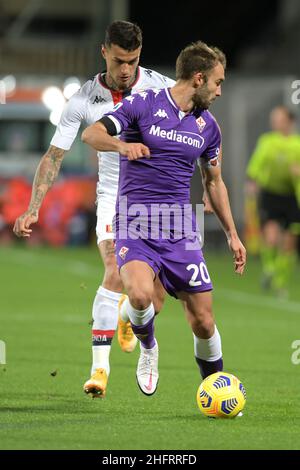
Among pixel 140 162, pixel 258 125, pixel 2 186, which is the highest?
pixel 140 162

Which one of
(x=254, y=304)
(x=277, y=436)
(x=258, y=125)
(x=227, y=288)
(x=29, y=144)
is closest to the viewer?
(x=277, y=436)

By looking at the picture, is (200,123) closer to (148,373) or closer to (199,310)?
(199,310)

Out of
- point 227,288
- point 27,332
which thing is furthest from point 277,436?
point 227,288

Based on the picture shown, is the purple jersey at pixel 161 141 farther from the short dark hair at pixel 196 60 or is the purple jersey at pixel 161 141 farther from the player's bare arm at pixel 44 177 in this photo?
the player's bare arm at pixel 44 177

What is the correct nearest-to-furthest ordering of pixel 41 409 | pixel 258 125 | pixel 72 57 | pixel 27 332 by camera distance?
pixel 41 409
pixel 27 332
pixel 258 125
pixel 72 57

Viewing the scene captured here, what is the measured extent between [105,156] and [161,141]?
3.62ft

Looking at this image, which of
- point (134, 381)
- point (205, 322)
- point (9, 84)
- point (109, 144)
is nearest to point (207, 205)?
point (205, 322)

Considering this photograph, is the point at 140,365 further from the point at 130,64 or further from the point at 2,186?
the point at 2,186

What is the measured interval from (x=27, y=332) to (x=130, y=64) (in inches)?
198

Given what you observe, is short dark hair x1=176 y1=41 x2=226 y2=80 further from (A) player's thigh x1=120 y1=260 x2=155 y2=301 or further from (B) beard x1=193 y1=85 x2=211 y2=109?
(A) player's thigh x1=120 y1=260 x2=155 y2=301

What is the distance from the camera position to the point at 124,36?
8.30 m

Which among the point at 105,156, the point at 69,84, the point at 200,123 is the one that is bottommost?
the point at 69,84

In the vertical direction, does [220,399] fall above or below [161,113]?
below

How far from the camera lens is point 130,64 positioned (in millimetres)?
8445
